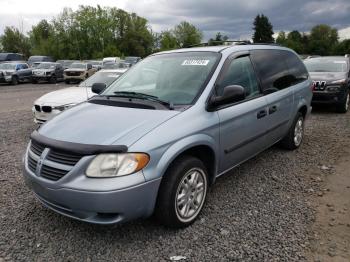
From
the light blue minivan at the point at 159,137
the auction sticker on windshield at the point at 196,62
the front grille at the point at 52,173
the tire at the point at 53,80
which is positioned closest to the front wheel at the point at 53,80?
the tire at the point at 53,80

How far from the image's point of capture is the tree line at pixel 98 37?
69500 mm

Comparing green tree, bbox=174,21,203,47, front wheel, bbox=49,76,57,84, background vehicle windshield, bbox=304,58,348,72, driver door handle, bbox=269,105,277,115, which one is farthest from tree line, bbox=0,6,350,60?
driver door handle, bbox=269,105,277,115

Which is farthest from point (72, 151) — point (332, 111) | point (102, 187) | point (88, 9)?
point (88, 9)

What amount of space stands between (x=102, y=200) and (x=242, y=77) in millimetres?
2370

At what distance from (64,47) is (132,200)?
7443 centimetres

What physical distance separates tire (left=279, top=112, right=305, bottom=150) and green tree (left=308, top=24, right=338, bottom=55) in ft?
295

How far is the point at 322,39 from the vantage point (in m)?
93.9

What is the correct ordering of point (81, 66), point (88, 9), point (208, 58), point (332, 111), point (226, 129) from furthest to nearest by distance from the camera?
1. point (88, 9)
2. point (81, 66)
3. point (332, 111)
4. point (208, 58)
5. point (226, 129)

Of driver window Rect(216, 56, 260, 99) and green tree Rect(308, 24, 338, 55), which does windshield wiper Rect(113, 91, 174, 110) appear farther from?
green tree Rect(308, 24, 338, 55)

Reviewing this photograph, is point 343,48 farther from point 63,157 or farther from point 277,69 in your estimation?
point 63,157

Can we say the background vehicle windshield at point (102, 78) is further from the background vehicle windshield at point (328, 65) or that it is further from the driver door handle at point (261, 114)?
the background vehicle windshield at point (328, 65)

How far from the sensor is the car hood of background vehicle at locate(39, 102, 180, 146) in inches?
116

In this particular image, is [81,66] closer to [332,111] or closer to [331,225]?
[332,111]

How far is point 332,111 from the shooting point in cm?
996
